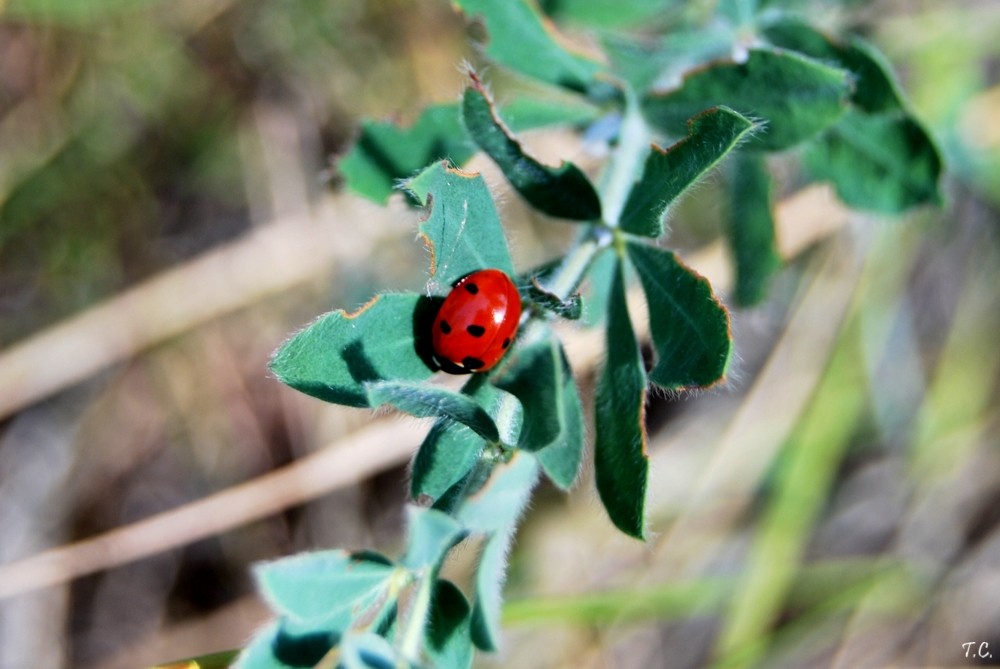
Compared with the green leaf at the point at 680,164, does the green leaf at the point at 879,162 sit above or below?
below

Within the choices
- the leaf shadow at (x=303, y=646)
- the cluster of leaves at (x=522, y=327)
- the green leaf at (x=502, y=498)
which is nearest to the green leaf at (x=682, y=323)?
the cluster of leaves at (x=522, y=327)

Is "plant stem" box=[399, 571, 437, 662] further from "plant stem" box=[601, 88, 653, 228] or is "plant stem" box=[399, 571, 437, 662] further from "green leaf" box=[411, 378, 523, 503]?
"plant stem" box=[601, 88, 653, 228]

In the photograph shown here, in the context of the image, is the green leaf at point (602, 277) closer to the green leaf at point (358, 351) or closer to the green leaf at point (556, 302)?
the green leaf at point (556, 302)

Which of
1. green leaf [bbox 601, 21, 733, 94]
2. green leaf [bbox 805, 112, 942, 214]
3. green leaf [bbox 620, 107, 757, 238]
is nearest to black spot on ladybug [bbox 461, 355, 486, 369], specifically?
green leaf [bbox 620, 107, 757, 238]

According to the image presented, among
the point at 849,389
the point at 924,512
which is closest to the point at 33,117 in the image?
the point at 849,389

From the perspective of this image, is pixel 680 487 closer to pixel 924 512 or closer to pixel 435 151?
pixel 924 512

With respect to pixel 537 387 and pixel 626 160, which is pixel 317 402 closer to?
pixel 626 160

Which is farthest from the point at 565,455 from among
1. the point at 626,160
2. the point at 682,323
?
the point at 626,160

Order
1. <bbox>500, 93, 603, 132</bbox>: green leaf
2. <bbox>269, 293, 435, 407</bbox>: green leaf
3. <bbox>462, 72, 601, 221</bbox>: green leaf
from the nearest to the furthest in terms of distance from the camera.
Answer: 1. <bbox>269, 293, 435, 407</bbox>: green leaf
2. <bbox>462, 72, 601, 221</bbox>: green leaf
3. <bbox>500, 93, 603, 132</bbox>: green leaf

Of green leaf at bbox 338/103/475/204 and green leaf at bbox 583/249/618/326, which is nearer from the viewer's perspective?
green leaf at bbox 583/249/618/326
